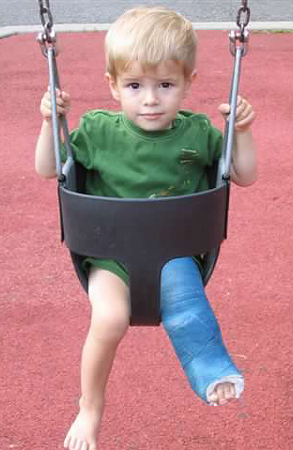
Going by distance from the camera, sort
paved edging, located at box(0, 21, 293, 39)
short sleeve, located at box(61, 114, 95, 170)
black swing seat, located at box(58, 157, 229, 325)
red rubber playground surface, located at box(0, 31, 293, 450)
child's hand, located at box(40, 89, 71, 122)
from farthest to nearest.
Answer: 1. paved edging, located at box(0, 21, 293, 39)
2. red rubber playground surface, located at box(0, 31, 293, 450)
3. short sleeve, located at box(61, 114, 95, 170)
4. child's hand, located at box(40, 89, 71, 122)
5. black swing seat, located at box(58, 157, 229, 325)

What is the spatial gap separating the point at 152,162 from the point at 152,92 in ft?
0.68

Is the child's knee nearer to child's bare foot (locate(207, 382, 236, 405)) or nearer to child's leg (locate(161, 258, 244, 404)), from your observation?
child's leg (locate(161, 258, 244, 404))

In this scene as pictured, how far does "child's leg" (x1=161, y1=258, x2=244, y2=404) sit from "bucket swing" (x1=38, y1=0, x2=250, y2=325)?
0.15ft

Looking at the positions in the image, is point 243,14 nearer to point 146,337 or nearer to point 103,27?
point 146,337

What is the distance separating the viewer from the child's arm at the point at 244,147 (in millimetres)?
2000

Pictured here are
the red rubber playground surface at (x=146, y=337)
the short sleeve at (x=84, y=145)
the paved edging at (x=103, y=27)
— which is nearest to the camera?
the short sleeve at (x=84, y=145)

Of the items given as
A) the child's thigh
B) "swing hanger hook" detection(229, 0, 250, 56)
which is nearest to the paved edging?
"swing hanger hook" detection(229, 0, 250, 56)

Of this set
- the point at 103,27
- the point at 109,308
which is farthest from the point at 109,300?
the point at 103,27

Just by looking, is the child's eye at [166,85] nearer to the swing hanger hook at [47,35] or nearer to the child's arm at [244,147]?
the child's arm at [244,147]

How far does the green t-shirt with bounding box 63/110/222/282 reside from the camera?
80.4 inches

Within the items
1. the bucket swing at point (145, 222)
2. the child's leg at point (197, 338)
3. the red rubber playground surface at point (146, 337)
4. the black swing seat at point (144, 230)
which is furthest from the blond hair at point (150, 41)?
the red rubber playground surface at point (146, 337)

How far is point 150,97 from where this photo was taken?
1.90 m

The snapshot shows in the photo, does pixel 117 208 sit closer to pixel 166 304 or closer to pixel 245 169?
pixel 166 304

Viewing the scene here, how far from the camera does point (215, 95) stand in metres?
6.68
